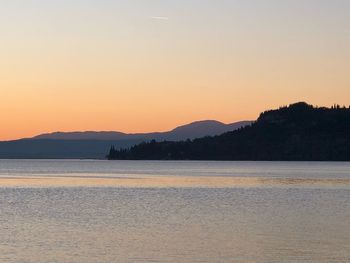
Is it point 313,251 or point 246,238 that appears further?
point 246,238

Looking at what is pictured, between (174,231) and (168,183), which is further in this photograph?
(168,183)

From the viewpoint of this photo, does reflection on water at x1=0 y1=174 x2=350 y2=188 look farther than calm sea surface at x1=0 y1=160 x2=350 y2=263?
Yes

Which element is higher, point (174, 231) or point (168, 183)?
point (168, 183)

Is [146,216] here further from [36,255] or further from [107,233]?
[36,255]

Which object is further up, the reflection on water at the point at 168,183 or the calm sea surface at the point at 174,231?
the reflection on water at the point at 168,183

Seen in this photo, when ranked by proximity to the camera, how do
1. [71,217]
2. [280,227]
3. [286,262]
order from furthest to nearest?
1. [71,217]
2. [280,227]
3. [286,262]

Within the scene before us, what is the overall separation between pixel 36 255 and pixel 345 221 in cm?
2683

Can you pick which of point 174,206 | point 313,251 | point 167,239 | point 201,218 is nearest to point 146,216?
point 201,218

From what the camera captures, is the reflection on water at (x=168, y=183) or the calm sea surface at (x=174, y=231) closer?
the calm sea surface at (x=174, y=231)

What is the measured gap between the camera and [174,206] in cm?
7288

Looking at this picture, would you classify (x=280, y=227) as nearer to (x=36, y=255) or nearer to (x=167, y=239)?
(x=167, y=239)

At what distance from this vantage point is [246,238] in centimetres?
4525

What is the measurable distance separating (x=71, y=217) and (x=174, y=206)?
1483 centimetres

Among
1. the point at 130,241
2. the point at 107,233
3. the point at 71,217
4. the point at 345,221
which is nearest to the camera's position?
the point at 130,241
